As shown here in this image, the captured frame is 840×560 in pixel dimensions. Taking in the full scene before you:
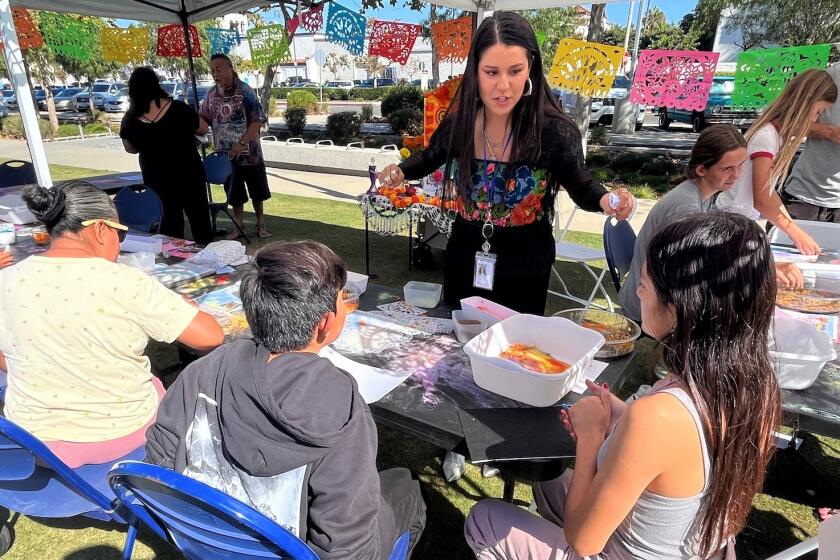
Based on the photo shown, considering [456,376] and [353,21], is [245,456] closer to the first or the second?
[456,376]

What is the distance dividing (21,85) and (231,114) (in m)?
2.22

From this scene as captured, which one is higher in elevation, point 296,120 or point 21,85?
point 21,85

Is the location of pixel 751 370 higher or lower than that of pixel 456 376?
higher

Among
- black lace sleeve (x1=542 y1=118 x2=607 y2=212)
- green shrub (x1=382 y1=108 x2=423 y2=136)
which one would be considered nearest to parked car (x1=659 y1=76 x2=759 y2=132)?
green shrub (x1=382 y1=108 x2=423 y2=136)

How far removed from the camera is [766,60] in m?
3.53

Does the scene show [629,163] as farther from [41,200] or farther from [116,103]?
[116,103]

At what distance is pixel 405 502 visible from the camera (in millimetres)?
1393

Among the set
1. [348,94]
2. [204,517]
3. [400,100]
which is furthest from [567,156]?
[348,94]

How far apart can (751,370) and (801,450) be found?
213 centimetres

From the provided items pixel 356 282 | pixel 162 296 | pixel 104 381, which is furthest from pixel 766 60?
pixel 104 381

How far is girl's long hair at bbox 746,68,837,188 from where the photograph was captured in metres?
2.61

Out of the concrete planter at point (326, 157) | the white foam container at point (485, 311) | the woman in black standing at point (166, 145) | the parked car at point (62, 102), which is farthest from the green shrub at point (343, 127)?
the parked car at point (62, 102)

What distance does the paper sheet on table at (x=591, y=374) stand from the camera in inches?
59.4

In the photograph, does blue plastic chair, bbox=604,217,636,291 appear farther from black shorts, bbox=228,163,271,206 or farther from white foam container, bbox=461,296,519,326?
black shorts, bbox=228,163,271,206
